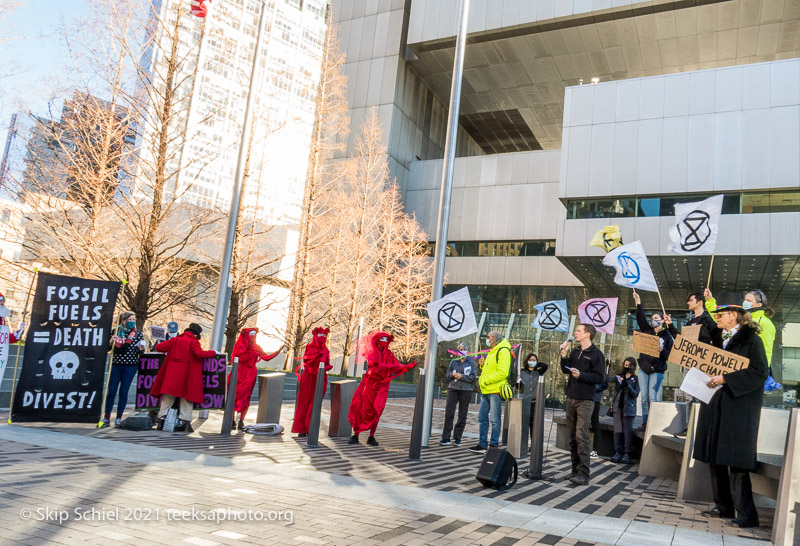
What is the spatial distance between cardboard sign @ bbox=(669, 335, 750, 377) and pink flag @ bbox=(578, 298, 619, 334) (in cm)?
Answer: 776

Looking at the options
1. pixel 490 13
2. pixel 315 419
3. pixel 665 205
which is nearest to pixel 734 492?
pixel 315 419

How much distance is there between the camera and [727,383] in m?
5.68

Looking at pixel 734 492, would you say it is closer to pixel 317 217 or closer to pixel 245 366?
pixel 245 366

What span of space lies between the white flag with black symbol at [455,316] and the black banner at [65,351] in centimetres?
536

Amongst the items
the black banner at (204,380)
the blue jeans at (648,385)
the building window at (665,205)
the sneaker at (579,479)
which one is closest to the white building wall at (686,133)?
the building window at (665,205)

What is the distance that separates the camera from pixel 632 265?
9820mm

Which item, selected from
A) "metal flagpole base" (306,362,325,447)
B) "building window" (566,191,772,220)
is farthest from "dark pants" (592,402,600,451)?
"building window" (566,191,772,220)

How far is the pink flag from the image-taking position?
1431cm

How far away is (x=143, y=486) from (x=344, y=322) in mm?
19700

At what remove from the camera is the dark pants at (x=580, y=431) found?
24.6 ft

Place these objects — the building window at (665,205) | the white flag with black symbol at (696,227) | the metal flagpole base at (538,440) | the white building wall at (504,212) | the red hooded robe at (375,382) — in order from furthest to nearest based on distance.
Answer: the white building wall at (504,212) → the building window at (665,205) → the red hooded robe at (375,382) → the white flag with black symbol at (696,227) → the metal flagpole base at (538,440)

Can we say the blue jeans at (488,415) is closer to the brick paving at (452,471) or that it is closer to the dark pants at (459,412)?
the brick paving at (452,471)

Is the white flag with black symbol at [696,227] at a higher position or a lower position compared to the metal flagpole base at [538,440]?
higher

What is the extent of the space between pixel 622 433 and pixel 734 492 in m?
5.21
